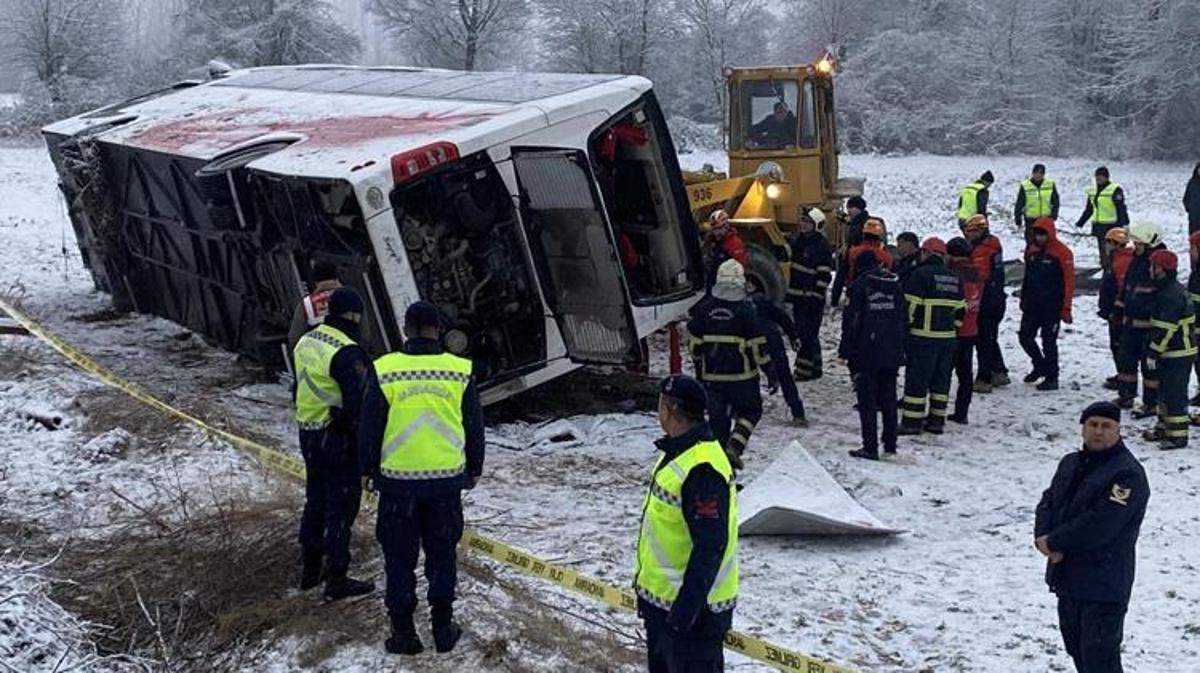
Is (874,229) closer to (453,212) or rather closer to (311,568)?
(453,212)

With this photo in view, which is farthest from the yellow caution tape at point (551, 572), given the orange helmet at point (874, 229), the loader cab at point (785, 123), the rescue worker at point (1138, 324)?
the loader cab at point (785, 123)

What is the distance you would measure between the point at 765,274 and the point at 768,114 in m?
2.66

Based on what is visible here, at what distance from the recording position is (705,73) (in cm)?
4475

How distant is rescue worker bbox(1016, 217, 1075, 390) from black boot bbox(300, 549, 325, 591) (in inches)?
262

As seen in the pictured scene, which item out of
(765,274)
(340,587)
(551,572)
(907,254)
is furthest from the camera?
(765,274)

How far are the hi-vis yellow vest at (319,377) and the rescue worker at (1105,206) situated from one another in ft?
38.1

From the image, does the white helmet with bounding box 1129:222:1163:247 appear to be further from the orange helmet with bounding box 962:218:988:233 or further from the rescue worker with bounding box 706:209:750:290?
the rescue worker with bounding box 706:209:750:290

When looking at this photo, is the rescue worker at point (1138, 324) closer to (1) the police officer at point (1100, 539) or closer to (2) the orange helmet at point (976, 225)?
(2) the orange helmet at point (976, 225)

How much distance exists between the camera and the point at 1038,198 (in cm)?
1502

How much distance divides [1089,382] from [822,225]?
9.02ft

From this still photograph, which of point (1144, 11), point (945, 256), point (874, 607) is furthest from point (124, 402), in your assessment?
point (1144, 11)

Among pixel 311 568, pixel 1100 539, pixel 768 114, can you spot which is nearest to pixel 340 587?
pixel 311 568

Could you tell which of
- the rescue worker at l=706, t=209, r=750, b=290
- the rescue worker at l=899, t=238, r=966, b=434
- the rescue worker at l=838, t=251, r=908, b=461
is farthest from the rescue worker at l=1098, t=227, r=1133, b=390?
the rescue worker at l=706, t=209, r=750, b=290

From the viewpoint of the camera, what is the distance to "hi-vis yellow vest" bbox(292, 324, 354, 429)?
208 inches
